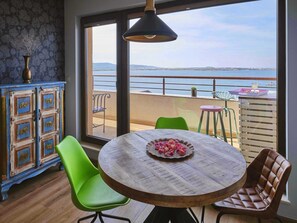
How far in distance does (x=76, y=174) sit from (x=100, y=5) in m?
2.69

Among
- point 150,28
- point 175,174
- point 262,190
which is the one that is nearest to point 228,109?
point 262,190

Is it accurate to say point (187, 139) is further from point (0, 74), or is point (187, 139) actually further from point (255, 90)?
point (0, 74)

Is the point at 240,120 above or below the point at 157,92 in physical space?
below

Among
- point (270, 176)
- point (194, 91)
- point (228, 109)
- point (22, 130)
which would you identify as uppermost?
point (194, 91)

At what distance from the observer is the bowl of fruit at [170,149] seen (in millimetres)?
1609

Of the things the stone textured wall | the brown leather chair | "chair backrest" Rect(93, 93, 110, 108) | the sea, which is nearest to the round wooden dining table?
the brown leather chair

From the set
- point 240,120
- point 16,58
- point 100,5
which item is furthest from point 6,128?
point 240,120

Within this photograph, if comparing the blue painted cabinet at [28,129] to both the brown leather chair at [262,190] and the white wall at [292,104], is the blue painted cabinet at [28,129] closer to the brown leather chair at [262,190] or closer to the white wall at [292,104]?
the brown leather chair at [262,190]

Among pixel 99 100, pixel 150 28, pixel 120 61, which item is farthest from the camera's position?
pixel 99 100

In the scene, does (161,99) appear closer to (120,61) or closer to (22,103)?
(120,61)

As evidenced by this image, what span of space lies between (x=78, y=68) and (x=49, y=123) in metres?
1.18

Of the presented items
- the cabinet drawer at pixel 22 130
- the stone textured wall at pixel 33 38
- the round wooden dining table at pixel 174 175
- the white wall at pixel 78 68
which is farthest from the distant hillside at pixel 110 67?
the round wooden dining table at pixel 174 175

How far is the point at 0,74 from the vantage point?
9.53 ft

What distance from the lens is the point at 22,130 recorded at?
2.72 meters
